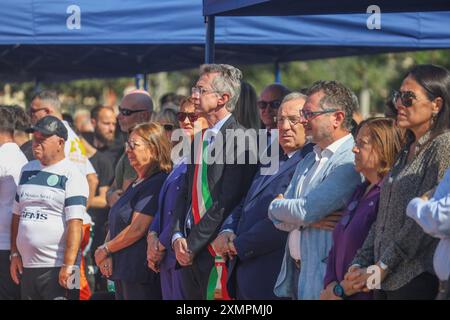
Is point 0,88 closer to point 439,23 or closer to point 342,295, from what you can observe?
point 439,23

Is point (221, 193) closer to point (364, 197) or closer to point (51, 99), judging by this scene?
point (364, 197)

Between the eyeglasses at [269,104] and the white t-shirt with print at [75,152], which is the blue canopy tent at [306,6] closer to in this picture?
the eyeglasses at [269,104]

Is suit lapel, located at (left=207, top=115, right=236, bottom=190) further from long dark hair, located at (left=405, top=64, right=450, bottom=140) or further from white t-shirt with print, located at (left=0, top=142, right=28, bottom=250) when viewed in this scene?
white t-shirt with print, located at (left=0, top=142, right=28, bottom=250)

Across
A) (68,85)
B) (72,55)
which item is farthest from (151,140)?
(68,85)

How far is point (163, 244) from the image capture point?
6.46 metres

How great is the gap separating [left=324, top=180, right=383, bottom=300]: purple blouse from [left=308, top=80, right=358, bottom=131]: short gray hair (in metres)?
0.54

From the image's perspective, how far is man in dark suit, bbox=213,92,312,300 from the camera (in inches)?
224

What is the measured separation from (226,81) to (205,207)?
0.80 metres

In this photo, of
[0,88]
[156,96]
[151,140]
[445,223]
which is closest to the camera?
[445,223]

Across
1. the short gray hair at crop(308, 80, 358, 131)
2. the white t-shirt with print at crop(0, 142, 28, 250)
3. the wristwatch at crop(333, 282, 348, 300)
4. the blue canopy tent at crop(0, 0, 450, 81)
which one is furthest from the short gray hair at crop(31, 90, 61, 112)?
the wristwatch at crop(333, 282, 348, 300)

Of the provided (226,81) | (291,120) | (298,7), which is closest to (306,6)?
(298,7)

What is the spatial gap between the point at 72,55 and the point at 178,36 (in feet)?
15.0

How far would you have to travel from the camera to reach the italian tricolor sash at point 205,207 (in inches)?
238

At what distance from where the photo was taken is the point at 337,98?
5.43m
